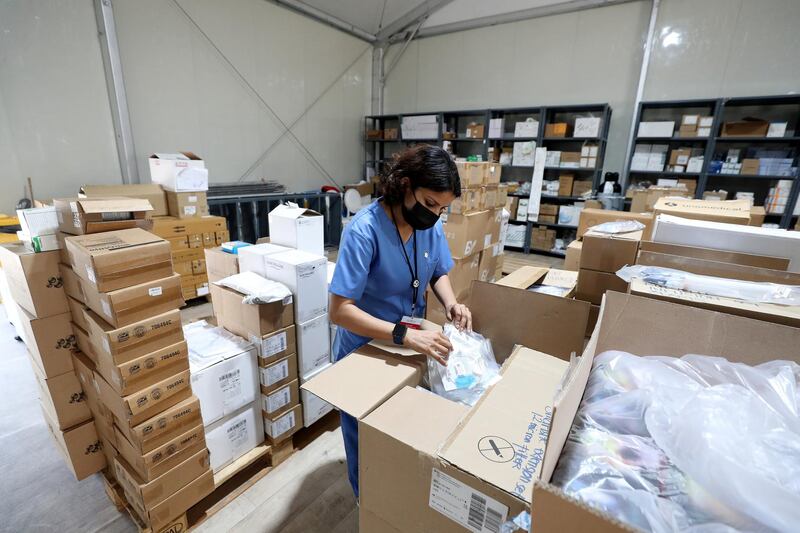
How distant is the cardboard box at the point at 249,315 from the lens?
5.39ft

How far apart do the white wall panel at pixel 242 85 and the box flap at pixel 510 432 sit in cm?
466

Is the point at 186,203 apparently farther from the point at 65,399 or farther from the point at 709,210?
the point at 709,210

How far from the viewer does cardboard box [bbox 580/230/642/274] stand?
141cm

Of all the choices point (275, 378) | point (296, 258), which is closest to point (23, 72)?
point (296, 258)

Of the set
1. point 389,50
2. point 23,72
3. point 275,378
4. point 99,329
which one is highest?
point 389,50

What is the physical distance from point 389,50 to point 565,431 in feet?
25.0

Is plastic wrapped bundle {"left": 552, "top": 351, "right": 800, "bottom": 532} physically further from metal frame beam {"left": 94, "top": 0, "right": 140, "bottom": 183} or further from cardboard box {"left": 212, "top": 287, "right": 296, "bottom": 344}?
metal frame beam {"left": 94, "top": 0, "right": 140, "bottom": 183}

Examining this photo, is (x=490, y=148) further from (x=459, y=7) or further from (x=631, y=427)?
(x=631, y=427)

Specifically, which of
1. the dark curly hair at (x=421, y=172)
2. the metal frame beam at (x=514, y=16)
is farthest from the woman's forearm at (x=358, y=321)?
the metal frame beam at (x=514, y=16)

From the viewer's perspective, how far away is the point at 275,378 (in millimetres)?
1740

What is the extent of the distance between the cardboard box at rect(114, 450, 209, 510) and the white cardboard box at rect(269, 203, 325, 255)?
42.2 inches

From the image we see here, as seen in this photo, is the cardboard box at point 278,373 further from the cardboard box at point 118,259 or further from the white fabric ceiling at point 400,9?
the white fabric ceiling at point 400,9

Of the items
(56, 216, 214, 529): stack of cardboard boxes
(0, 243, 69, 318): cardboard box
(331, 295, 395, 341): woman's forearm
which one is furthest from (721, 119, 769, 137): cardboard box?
(0, 243, 69, 318): cardboard box

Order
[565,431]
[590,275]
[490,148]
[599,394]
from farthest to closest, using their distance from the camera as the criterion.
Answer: [490,148] < [590,275] < [599,394] < [565,431]
